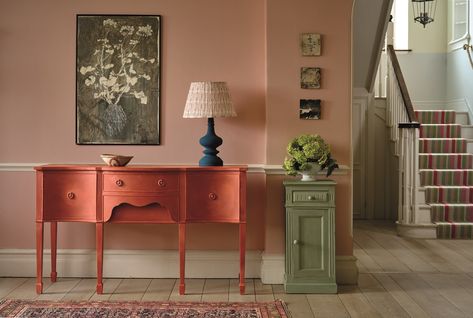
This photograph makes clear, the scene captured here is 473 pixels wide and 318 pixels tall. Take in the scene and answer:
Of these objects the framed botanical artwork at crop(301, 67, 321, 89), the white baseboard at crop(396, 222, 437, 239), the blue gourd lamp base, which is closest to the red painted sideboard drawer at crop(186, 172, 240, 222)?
the blue gourd lamp base

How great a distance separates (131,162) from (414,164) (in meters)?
3.35

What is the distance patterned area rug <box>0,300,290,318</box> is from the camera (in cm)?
393

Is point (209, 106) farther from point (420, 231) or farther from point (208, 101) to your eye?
point (420, 231)

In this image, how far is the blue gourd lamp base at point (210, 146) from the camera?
459cm

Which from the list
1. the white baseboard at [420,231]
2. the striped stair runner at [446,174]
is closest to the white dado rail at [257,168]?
the white baseboard at [420,231]

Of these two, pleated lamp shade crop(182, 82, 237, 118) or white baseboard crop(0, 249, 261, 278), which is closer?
pleated lamp shade crop(182, 82, 237, 118)

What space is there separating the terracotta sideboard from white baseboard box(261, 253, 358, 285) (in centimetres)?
35

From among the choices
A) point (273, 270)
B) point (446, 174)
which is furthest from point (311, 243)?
point (446, 174)

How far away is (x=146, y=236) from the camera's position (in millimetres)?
4953

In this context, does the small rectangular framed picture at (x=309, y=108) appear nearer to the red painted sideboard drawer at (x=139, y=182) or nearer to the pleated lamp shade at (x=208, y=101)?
the pleated lamp shade at (x=208, y=101)

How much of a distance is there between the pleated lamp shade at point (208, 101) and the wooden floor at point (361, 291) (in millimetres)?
1226

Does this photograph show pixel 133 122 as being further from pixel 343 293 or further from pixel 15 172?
pixel 343 293

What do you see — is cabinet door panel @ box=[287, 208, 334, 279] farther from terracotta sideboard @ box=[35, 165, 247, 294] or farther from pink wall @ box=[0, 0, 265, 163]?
pink wall @ box=[0, 0, 265, 163]

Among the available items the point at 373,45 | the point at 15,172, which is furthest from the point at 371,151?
the point at 15,172
